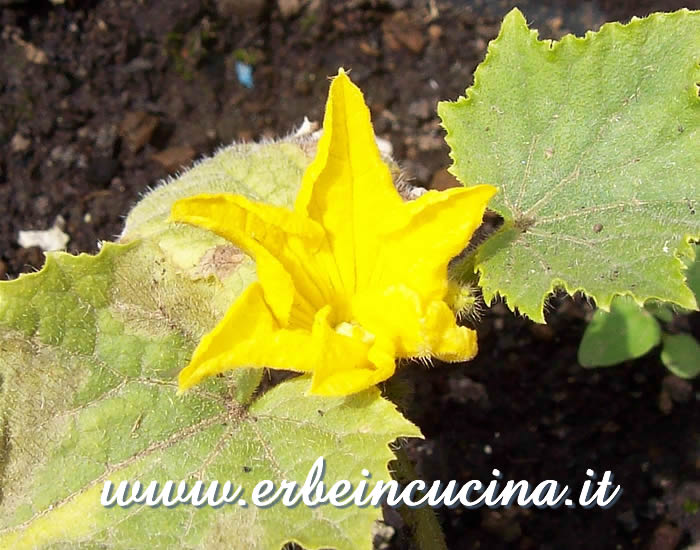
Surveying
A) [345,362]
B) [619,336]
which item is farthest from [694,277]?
[345,362]

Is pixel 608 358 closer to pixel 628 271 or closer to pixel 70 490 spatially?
pixel 628 271

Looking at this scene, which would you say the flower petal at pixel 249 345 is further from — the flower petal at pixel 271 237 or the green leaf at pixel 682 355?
the green leaf at pixel 682 355

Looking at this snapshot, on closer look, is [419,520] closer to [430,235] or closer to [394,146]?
[430,235]

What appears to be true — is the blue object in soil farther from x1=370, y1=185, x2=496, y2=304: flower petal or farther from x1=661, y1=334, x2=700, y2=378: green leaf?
x1=370, y1=185, x2=496, y2=304: flower petal

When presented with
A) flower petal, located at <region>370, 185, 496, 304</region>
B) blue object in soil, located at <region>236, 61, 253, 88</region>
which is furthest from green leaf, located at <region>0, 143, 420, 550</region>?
blue object in soil, located at <region>236, 61, 253, 88</region>

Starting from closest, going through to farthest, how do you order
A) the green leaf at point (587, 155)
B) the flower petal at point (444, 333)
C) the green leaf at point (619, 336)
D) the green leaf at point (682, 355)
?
the flower petal at point (444, 333) < the green leaf at point (587, 155) < the green leaf at point (619, 336) < the green leaf at point (682, 355)

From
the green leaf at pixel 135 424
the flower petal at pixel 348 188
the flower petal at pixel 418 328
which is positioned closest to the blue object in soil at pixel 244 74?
the green leaf at pixel 135 424
